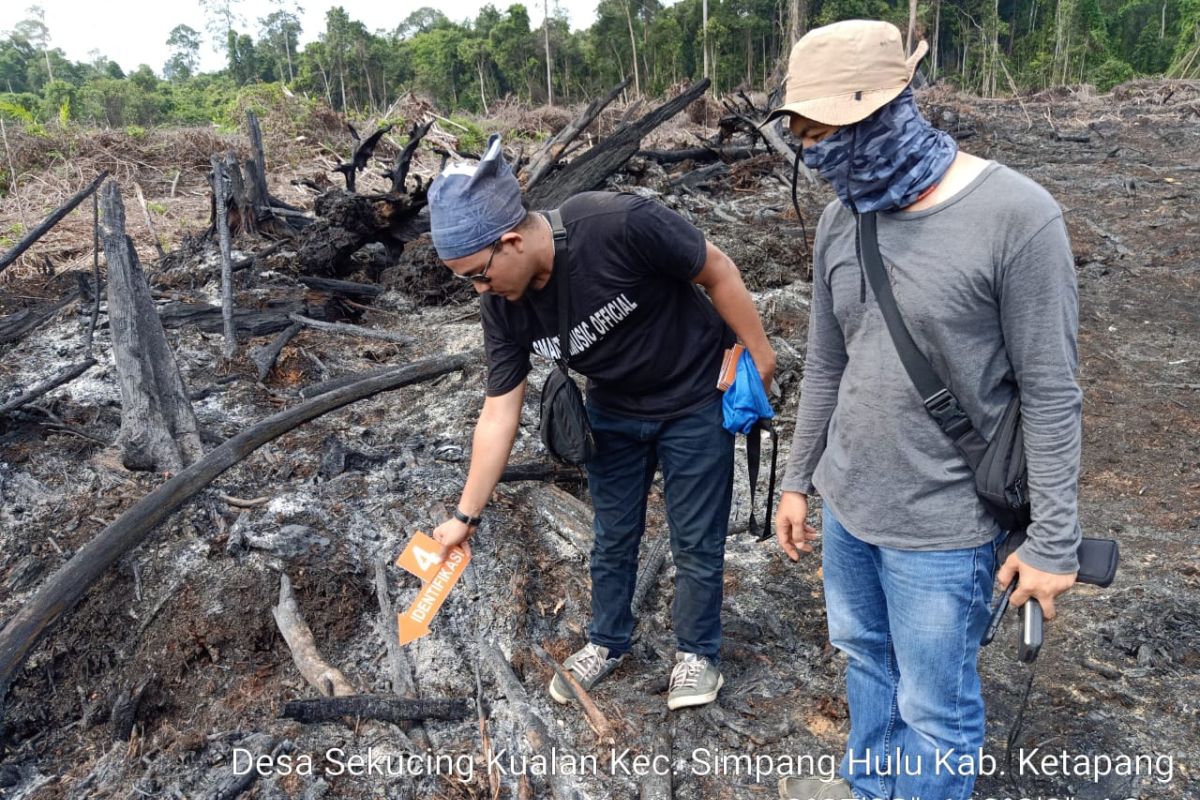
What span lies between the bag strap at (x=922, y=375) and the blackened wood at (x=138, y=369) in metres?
3.79

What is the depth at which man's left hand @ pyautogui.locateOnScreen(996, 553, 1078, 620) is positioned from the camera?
62.2 inches

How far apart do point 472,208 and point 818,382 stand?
97 cm

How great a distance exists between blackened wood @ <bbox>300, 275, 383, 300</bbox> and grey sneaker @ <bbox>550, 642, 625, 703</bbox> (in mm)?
5528

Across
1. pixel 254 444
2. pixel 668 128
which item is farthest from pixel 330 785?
pixel 668 128

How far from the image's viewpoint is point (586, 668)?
2902 millimetres

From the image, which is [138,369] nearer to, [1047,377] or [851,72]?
[851,72]

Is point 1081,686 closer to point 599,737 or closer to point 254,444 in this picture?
point 599,737

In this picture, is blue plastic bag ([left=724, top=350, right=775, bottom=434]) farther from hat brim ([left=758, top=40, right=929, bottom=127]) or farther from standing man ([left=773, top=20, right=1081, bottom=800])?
hat brim ([left=758, top=40, right=929, bottom=127])

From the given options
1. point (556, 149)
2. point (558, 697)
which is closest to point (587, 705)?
point (558, 697)

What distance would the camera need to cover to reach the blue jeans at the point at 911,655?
1.72 metres

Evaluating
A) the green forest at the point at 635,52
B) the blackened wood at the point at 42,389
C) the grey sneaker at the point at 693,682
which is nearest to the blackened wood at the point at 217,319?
the blackened wood at the point at 42,389

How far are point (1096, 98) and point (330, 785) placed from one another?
31.3m

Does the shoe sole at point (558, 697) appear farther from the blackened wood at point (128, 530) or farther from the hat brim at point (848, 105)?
the hat brim at point (848, 105)

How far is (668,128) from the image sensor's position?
17984 mm
